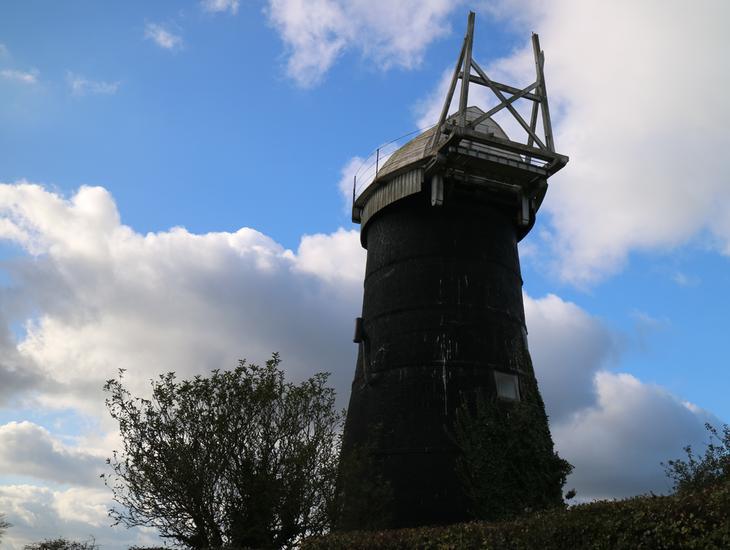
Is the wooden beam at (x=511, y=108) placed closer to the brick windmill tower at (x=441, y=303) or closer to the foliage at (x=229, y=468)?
the brick windmill tower at (x=441, y=303)

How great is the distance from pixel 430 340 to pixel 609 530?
965 centimetres

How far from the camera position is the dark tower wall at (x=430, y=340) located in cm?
1683

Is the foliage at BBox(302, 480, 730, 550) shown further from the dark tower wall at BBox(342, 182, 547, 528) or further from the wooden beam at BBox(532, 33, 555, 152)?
the wooden beam at BBox(532, 33, 555, 152)

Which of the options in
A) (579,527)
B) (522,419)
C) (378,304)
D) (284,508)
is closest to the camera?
(579,527)

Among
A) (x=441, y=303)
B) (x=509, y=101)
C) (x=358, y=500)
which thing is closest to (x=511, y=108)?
(x=509, y=101)

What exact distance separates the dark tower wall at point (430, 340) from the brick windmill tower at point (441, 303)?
3 cm

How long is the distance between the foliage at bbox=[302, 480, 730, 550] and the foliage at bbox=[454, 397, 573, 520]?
4850 millimetres

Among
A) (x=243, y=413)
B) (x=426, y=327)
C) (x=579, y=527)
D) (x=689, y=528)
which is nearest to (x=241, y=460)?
(x=243, y=413)

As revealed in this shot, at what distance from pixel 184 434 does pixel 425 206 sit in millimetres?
9875

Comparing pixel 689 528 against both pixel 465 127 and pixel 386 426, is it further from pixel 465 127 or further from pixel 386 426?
pixel 465 127

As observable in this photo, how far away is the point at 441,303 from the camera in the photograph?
61.7ft

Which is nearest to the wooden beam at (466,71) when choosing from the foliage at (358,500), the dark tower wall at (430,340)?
the dark tower wall at (430,340)

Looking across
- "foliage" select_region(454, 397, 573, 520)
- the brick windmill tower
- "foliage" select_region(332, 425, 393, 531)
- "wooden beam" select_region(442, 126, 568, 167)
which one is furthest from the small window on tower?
"wooden beam" select_region(442, 126, 568, 167)

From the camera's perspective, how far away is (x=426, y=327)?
18609mm
